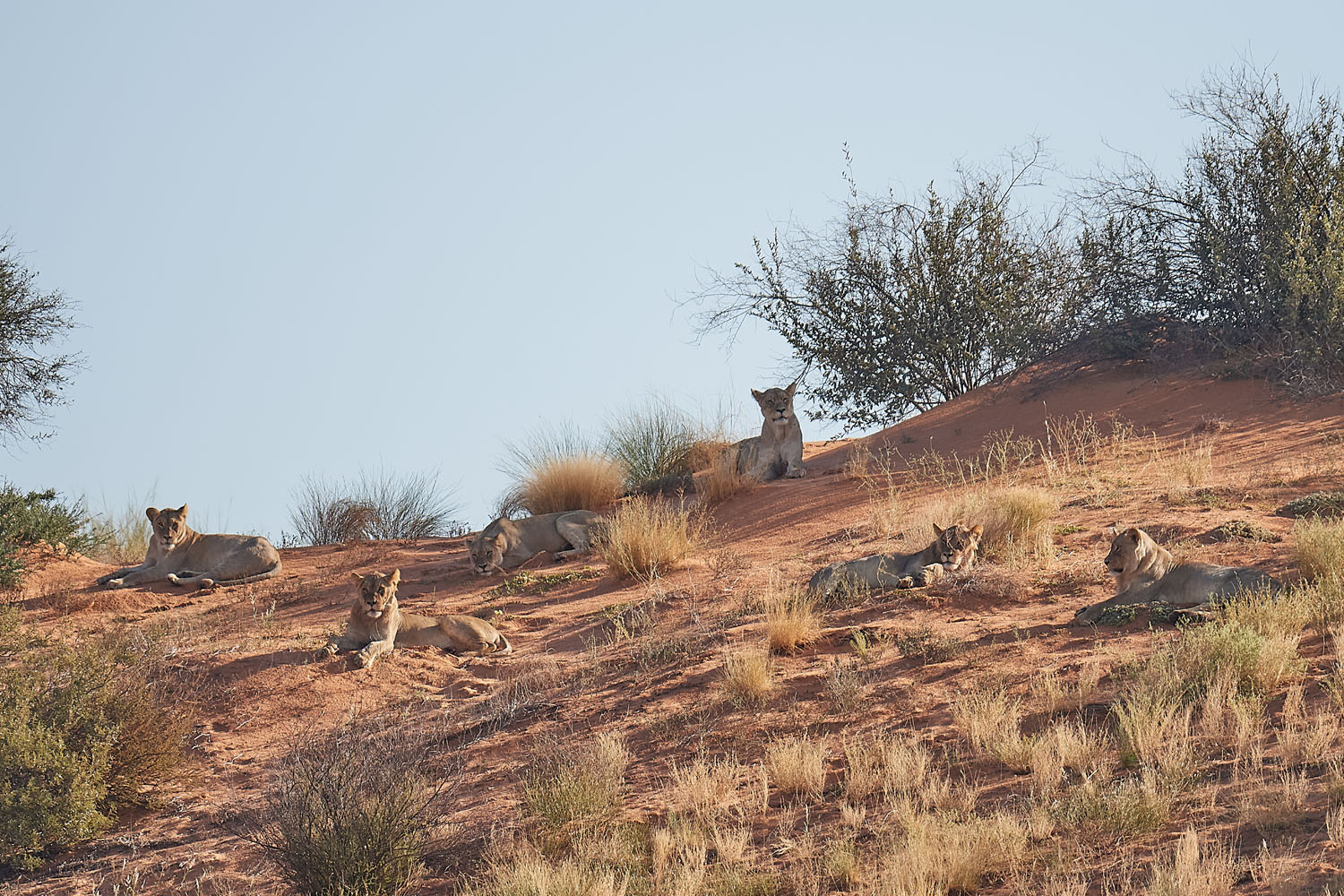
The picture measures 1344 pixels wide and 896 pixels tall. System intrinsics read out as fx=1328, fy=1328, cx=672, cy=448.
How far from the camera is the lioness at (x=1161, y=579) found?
9.66 m

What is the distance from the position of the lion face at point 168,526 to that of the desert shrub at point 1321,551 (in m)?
12.4

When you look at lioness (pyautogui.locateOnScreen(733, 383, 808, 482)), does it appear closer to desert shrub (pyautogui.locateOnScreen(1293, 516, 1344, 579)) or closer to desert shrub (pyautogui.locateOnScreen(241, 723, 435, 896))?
desert shrub (pyautogui.locateOnScreen(1293, 516, 1344, 579))

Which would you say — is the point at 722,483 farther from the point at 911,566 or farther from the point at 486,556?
the point at 911,566

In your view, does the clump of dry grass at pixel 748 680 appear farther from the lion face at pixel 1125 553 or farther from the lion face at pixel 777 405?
the lion face at pixel 777 405

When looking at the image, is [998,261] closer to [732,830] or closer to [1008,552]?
[1008,552]

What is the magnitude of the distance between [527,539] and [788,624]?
6.27m

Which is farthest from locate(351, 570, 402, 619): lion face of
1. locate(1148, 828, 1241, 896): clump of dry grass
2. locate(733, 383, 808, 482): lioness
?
locate(733, 383, 808, 482): lioness

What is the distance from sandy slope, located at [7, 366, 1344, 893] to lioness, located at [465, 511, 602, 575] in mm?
340

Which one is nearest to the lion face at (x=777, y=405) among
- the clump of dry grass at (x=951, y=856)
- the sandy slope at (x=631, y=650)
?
the sandy slope at (x=631, y=650)

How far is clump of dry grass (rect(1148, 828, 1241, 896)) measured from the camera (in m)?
5.81

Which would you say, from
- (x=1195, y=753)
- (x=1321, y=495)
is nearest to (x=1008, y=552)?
(x=1321, y=495)

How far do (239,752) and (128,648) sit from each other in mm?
2252

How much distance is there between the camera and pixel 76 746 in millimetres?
9305

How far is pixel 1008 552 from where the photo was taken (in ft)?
39.1
